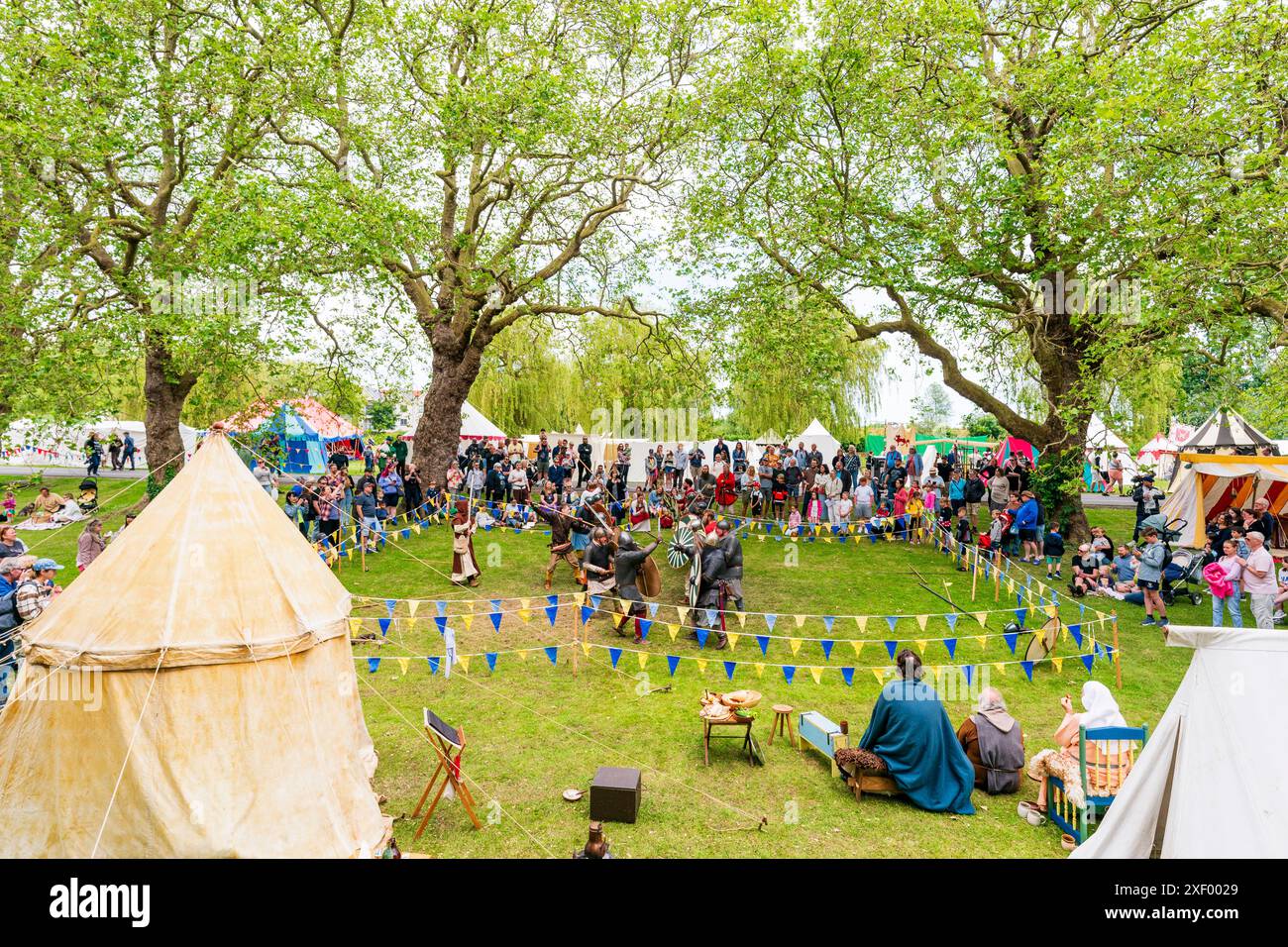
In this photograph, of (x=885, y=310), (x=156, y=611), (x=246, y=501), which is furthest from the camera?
(x=885, y=310)

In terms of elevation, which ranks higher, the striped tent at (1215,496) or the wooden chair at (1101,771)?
the striped tent at (1215,496)

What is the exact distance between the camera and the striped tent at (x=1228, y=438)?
727 inches

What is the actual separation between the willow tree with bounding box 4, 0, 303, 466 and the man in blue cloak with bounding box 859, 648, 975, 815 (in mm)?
13096

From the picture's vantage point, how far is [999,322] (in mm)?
18797

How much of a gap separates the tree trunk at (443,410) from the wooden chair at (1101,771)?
1758cm

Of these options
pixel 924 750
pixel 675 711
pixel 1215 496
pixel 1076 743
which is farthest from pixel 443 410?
pixel 1215 496

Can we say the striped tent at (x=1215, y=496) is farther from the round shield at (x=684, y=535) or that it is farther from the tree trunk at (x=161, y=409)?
the tree trunk at (x=161, y=409)

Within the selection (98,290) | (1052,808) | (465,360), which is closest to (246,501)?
(1052,808)

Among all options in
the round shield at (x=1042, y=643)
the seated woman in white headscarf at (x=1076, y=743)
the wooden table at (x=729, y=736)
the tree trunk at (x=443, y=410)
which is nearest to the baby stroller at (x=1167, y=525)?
the round shield at (x=1042, y=643)

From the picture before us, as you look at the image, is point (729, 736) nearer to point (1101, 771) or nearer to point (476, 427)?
point (1101, 771)

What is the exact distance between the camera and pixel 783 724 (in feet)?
28.3

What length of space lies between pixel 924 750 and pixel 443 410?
1680 centimetres
